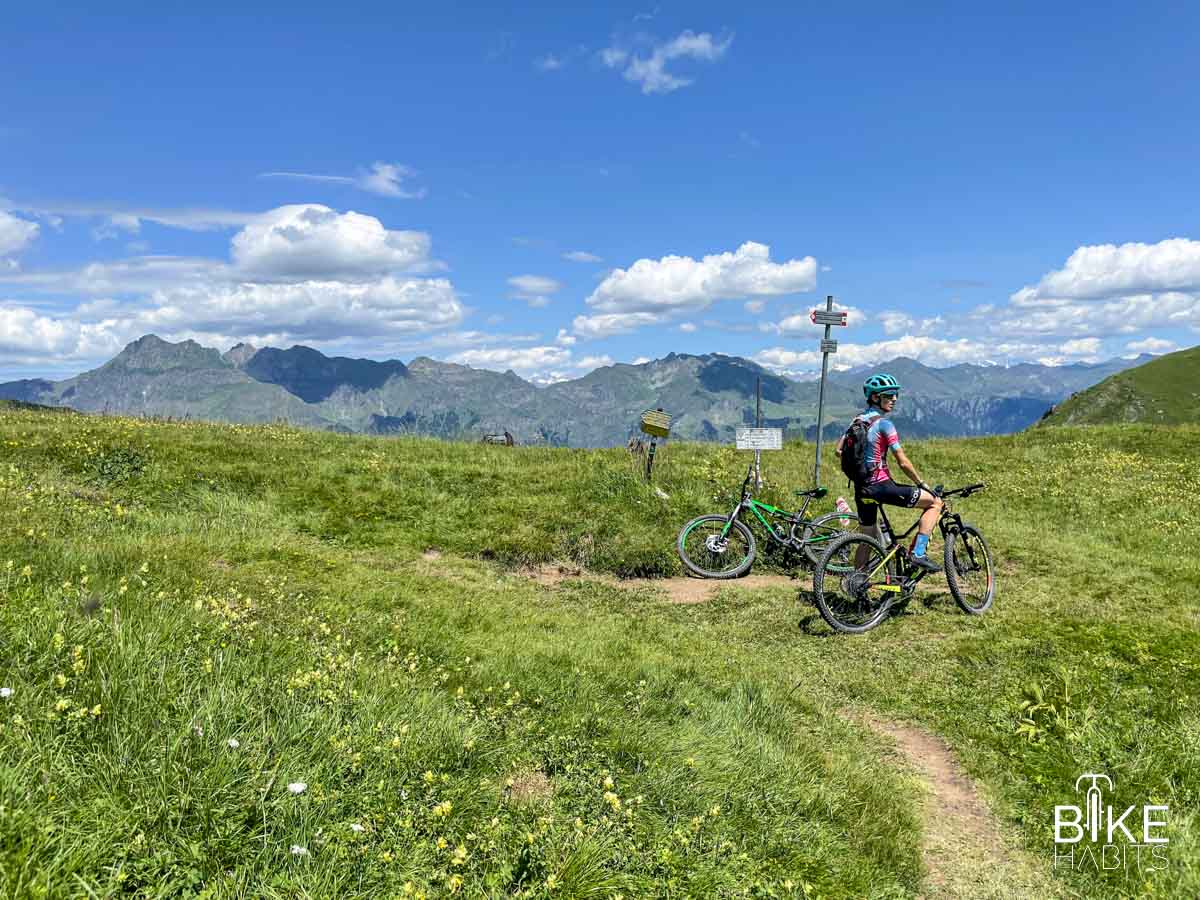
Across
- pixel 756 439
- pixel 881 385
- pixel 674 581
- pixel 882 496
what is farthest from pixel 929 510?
pixel 756 439

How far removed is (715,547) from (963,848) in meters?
8.53

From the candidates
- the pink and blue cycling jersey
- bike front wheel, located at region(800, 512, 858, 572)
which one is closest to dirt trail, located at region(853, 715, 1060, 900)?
the pink and blue cycling jersey

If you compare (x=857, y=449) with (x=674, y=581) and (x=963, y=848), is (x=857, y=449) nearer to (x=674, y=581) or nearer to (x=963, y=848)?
(x=674, y=581)

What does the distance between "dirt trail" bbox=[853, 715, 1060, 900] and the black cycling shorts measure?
438 cm

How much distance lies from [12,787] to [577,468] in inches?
599

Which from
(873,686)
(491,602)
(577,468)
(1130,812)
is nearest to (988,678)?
(873,686)

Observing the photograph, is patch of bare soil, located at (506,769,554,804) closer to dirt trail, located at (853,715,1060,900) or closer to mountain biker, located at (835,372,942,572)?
dirt trail, located at (853,715,1060,900)

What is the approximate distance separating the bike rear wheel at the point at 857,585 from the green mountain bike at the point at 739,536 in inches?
86.5

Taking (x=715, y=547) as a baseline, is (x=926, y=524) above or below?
above

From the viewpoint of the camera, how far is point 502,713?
211 inches

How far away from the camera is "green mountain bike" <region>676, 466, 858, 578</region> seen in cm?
1334

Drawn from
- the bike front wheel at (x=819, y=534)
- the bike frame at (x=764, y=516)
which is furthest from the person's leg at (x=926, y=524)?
the bike frame at (x=764, y=516)

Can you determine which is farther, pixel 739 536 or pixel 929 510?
pixel 739 536

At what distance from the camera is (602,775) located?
4.66 meters
